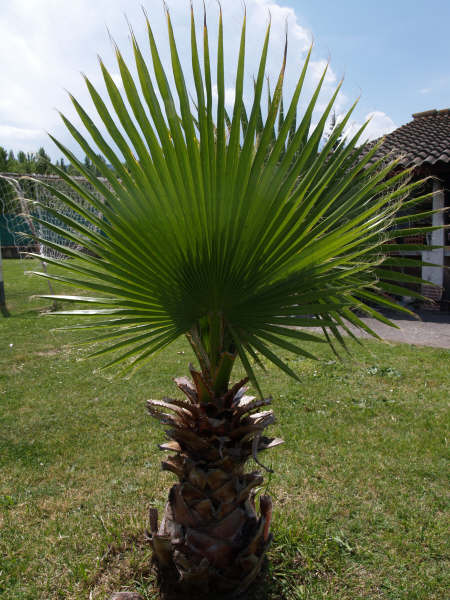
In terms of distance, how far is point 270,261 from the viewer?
1.32m

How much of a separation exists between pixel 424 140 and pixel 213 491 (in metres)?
11.1

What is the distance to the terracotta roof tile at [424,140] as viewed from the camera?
8594 mm

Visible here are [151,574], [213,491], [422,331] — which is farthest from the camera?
[422,331]

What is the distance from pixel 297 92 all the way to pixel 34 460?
3452mm

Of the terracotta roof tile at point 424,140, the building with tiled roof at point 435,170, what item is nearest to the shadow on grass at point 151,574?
the building with tiled roof at point 435,170

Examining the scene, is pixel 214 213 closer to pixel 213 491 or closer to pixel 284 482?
pixel 213 491

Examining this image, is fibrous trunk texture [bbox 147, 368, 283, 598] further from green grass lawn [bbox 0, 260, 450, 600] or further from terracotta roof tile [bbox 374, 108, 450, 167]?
terracotta roof tile [bbox 374, 108, 450, 167]

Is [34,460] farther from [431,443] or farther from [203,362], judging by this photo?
[431,443]

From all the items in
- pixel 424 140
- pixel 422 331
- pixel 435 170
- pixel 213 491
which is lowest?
pixel 422 331

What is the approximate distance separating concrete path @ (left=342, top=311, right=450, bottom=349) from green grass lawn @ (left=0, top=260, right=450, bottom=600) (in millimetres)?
1399

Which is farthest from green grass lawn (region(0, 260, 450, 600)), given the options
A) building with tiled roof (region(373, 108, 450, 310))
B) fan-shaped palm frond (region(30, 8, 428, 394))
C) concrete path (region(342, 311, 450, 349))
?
building with tiled roof (region(373, 108, 450, 310))

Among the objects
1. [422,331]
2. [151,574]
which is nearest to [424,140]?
[422,331]

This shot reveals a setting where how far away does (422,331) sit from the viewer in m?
7.54

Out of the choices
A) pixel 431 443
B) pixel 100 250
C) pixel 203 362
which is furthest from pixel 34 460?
pixel 431 443
